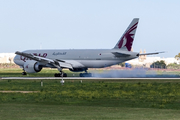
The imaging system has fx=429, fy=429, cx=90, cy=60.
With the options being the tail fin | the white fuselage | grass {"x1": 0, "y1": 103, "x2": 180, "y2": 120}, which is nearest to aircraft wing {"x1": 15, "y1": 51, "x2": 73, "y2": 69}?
the white fuselage

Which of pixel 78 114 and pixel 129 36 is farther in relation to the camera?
pixel 129 36

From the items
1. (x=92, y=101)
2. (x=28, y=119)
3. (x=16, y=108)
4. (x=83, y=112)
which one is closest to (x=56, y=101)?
(x=92, y=101)

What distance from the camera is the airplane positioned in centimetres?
6781

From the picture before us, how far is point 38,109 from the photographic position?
24828 millimetres

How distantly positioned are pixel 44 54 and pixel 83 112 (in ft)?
177

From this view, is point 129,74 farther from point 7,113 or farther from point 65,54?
point 7,113

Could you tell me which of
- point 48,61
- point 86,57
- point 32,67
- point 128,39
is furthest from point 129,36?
point 32,67

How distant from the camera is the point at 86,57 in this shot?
7106 centimetres

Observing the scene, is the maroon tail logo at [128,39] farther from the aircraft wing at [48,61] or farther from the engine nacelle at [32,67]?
the engine nacelle at [32,67]

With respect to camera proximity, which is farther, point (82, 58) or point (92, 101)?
point (82, 58)

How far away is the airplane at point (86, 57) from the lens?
67.8 metres

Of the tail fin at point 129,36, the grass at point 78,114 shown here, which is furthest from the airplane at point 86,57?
the grass at point 78,114

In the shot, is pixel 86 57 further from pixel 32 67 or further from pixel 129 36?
pixel 32 67

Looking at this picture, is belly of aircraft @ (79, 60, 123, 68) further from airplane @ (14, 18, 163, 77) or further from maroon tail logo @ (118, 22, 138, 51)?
maroon tail logo @ (118, 22, 138, 51)
